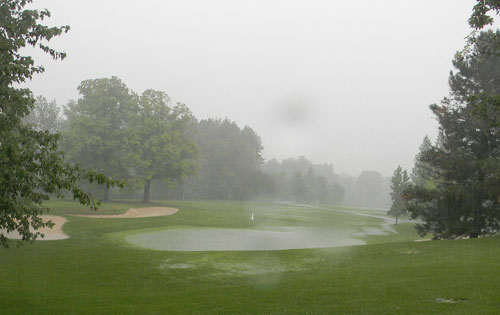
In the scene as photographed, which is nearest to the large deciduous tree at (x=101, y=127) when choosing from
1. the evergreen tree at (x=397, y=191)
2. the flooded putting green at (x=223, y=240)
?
the flooded putting green at (x=223, y=240)

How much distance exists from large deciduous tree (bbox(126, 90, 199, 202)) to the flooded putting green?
18.7m

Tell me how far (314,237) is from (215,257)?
13.3 m

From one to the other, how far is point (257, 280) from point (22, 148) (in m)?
7.60

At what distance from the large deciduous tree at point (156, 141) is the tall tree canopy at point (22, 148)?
34542 mm

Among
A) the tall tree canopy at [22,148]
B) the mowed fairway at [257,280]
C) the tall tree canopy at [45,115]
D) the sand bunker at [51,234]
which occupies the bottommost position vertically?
the sand bunker at [51,234]

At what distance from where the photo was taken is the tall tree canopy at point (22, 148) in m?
8.59

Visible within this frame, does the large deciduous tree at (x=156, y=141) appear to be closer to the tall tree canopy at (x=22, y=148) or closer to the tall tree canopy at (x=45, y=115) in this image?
the tall tree canopy at (x=45, y=115)

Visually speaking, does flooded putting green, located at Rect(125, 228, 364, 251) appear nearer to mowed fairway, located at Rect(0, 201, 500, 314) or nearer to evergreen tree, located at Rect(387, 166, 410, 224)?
mowed fairway, located at Rect(0, 201, 500, 314)

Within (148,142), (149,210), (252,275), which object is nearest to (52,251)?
(252,275)

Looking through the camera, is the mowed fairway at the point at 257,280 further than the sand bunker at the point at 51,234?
No

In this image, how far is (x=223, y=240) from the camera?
25.4 m

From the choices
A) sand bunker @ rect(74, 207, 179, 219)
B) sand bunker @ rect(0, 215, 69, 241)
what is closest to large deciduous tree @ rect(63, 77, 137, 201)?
sand bunker @ rect(74, 207, 179, 219)

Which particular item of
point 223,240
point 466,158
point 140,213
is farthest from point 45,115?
point 466,158

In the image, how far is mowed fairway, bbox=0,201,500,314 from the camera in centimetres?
856
